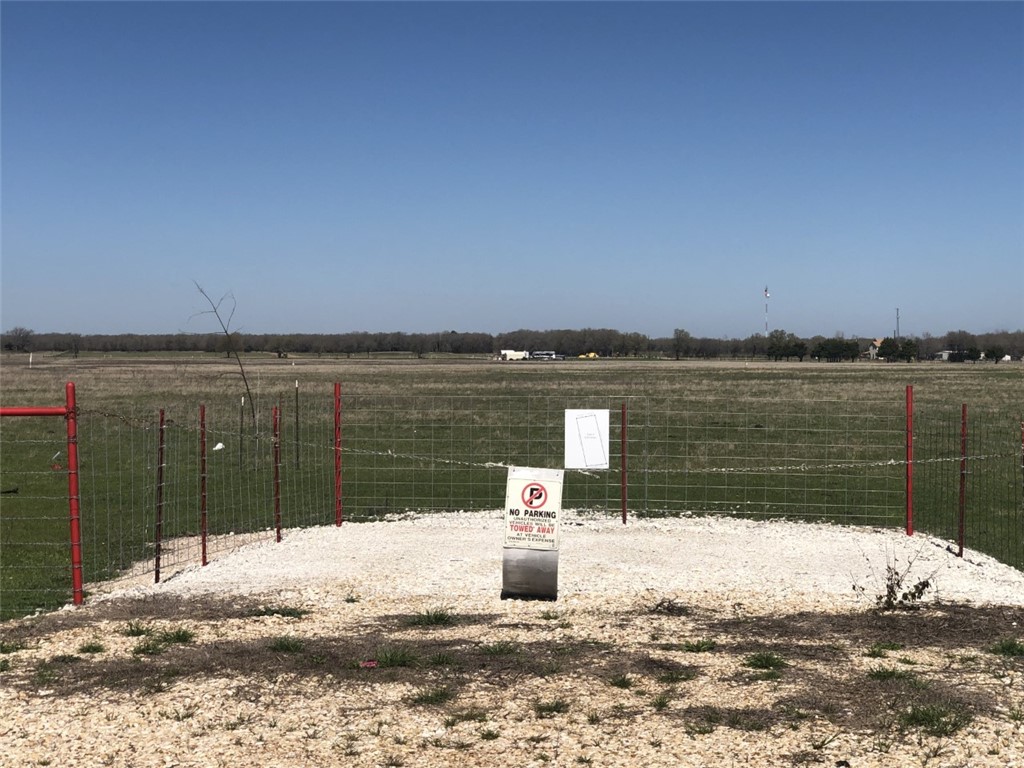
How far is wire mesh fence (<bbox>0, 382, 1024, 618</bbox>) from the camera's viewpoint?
1330 cm

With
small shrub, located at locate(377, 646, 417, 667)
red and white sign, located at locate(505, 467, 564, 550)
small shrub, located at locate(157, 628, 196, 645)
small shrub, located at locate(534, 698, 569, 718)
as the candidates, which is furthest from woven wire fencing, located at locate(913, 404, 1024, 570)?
small shrub, located at locate(157, 628, 196, 645)

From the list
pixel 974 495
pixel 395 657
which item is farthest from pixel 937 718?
pixel 974 495

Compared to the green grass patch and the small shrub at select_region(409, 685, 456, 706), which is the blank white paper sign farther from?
the small shrub at select_region(409, 685, 456, 706)

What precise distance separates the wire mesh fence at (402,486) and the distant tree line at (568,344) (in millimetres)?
123615

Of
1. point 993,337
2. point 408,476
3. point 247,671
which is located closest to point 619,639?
point 247,671

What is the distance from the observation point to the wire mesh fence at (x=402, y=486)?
43.7ft

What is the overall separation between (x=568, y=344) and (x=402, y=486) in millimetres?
167166

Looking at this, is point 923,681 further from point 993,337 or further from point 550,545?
point 993,337

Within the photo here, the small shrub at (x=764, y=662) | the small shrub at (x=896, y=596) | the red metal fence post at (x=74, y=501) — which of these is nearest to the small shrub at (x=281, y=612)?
the red metal fence post at (x=74, y=501)

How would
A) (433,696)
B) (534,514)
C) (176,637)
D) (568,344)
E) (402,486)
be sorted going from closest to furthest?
(433,696) < (176,637) < (534,514) < (402,486) < (568,344)

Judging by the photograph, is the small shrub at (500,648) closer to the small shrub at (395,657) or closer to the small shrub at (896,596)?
the small shrub at (395,657)

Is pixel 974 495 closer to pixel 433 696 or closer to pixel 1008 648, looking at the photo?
pixel 1008 648

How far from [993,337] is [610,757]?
618 ft

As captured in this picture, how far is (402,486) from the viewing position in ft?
65.0
